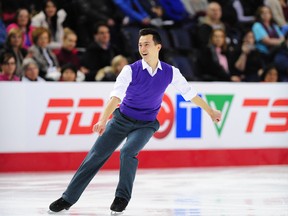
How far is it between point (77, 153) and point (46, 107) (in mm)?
714

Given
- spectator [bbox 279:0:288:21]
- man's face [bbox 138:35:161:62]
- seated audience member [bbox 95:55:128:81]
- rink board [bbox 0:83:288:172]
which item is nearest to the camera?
man's face [bbox 138:35:161:62]

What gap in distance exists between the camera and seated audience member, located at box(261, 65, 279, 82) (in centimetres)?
1195

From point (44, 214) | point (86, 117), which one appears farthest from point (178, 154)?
point (44, 214)

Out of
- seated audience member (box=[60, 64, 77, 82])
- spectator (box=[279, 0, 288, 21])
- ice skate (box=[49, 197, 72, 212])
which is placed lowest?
spectator (box=[279, 0, 288, 21])

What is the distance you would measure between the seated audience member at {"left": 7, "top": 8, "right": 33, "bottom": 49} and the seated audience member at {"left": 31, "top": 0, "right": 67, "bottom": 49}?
0.73ft

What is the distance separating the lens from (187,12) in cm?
1327

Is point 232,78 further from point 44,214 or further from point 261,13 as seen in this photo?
point 44,214

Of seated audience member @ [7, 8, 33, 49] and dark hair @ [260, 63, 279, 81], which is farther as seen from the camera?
dark hair @ [260, 63, 279, 81]

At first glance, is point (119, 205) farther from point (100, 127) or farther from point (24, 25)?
point (24, 25)

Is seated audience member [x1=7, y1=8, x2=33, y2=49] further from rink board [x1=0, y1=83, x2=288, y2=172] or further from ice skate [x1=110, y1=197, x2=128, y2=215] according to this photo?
ice skate [x1=110, y1=197, x2=128, y2=215]

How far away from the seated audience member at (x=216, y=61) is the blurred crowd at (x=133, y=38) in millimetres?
15

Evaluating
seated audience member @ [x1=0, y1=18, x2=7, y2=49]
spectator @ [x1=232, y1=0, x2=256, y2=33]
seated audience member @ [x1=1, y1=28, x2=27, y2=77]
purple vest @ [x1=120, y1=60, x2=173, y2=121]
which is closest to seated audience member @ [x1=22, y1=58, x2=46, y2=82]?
seated audience member @ [x1=1, y1=28, x2=27, y2=77]

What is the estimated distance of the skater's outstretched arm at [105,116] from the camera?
5.84m

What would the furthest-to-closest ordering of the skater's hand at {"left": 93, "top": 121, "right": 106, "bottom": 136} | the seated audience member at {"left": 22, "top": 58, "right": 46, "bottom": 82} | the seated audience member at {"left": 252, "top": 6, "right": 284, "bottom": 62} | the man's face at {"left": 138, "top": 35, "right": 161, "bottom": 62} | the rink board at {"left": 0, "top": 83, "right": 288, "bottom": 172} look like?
the seated audience member at {"left": 252, "top": 6, "right": 284, "bottom": 62} < the seated audience member at {"left": 22, "top": 58, "right": 46, "bottom": 82} < the rink board at {"left": 0, "top": 83, "right": 288, "bottom": 172} < the man's face at {"left": 138, "top": 35, "right": 161, "bottom": 62} < the skater's hand at {"left": 93, "top": 121, "right": 106, "bottom": 136}
